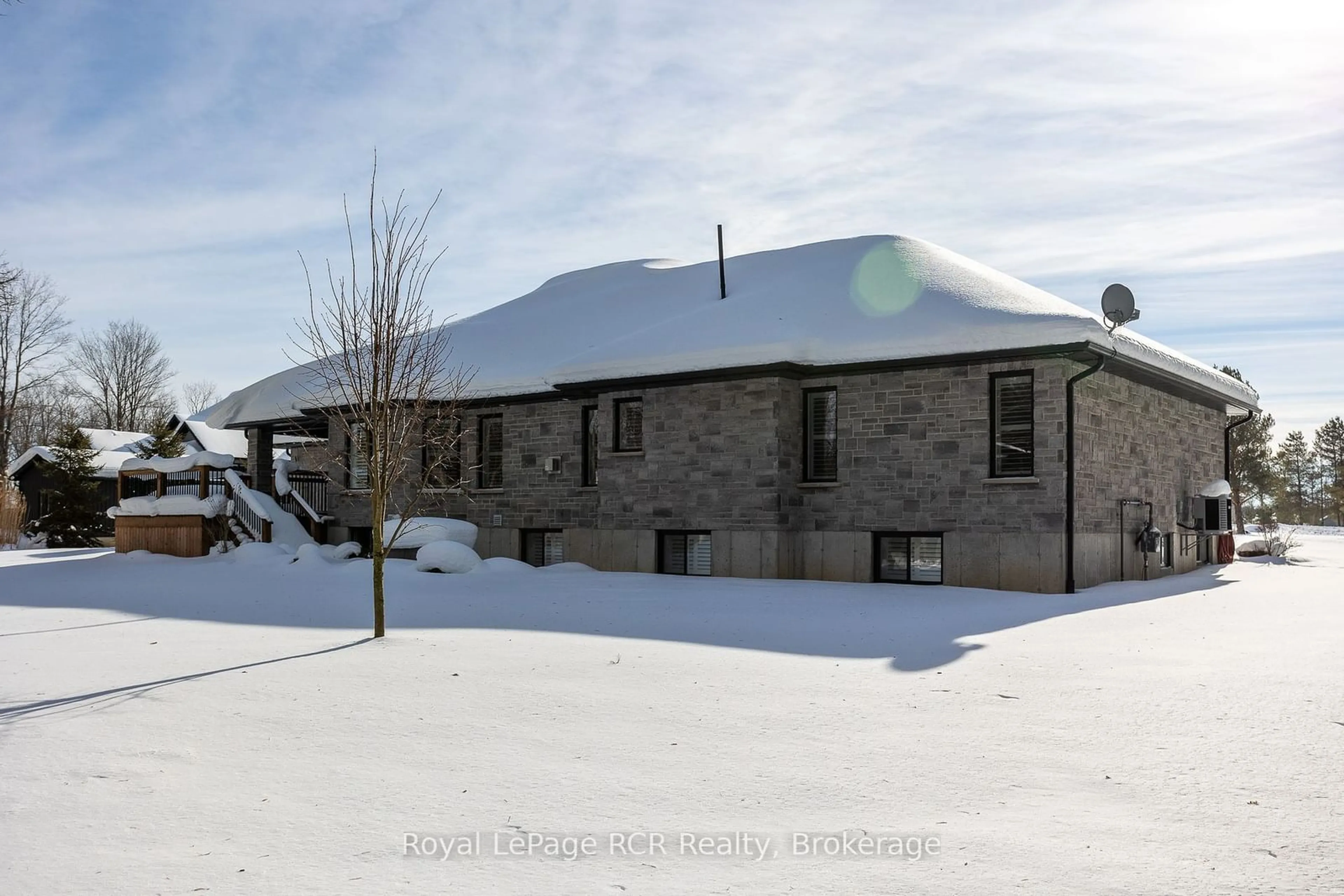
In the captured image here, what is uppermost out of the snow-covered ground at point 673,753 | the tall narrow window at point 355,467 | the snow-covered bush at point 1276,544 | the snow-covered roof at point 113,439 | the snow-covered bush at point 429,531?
the snow-covered roof at point 113,439

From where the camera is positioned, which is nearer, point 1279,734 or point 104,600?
point 1279,734

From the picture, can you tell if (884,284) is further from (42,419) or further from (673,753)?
(42,419)

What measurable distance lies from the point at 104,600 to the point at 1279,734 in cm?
1404

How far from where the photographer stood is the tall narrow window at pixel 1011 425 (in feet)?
53.0

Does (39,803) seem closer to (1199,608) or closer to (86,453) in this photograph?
(1199,608)

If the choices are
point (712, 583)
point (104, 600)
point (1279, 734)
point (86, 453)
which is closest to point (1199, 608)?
point (712, 583)

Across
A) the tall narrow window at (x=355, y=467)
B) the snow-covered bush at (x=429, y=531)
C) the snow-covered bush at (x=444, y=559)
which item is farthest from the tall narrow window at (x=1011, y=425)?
the tall narrow window at (x=355, y=467)

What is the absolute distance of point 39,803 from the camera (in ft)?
15.8

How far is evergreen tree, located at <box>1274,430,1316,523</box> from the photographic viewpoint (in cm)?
7269

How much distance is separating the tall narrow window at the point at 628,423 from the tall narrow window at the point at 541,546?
9.52 ft

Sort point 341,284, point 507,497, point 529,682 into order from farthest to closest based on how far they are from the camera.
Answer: point 507,497 < point 341,284 < point 529,682

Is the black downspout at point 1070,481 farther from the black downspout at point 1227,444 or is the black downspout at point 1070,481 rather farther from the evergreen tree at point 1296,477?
the evergreen tree at point 1296,477

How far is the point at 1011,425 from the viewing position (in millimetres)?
16312

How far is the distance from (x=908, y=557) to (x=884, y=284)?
4.86 metres
